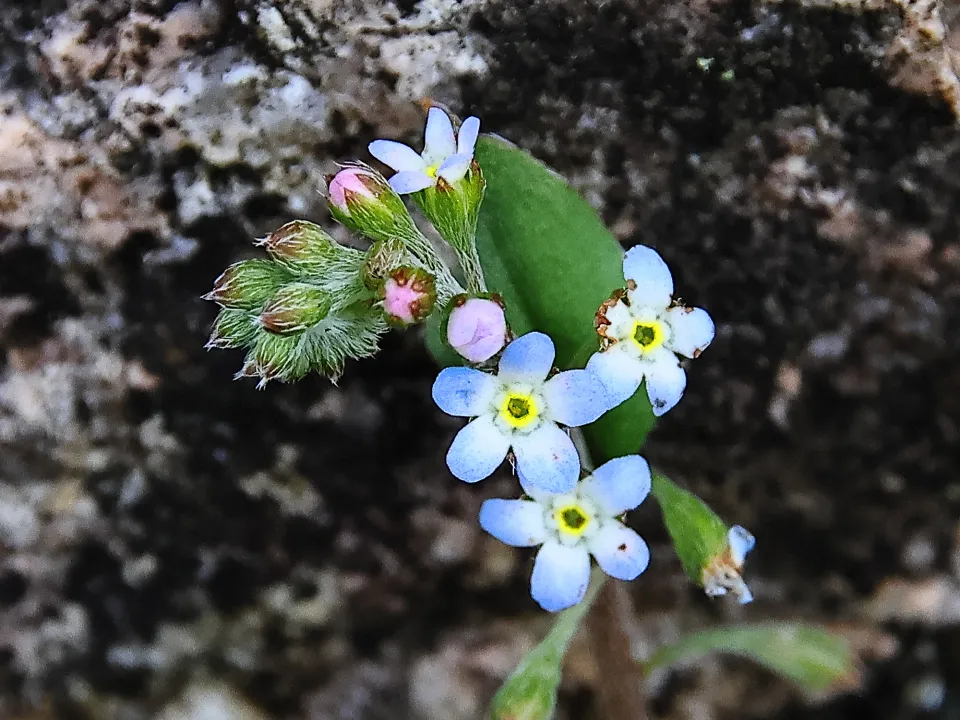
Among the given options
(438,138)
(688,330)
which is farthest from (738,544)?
(438,138)

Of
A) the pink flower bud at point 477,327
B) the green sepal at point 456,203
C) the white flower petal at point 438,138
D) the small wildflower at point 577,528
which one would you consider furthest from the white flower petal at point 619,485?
the white flower petal at point 438,138

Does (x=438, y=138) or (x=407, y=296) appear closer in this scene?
(x=407, y=296)

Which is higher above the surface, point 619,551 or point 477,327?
point 477,327

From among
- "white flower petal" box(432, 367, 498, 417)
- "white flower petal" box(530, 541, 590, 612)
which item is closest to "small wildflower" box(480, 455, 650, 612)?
"white flower petal" box(530, 541, 590, 612)

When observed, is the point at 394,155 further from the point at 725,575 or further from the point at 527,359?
the point at 725,575

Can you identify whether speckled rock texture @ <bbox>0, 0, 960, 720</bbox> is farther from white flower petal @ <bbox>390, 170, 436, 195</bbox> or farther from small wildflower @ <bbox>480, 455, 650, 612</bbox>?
small wildflower @ <bbox>480, 455, 650, 612</bbox>

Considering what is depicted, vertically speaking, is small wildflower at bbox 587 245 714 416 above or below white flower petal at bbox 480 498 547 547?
above

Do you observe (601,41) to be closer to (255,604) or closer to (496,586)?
(496,586)
